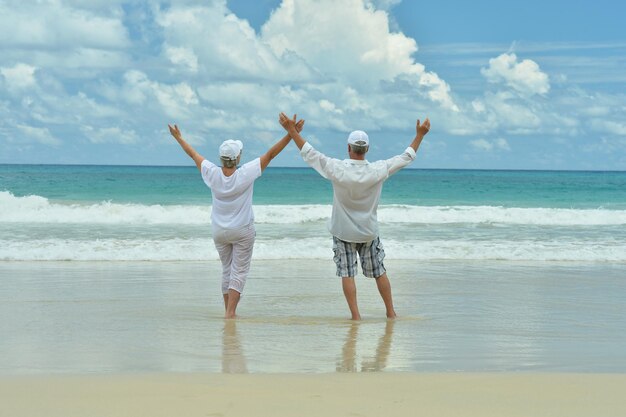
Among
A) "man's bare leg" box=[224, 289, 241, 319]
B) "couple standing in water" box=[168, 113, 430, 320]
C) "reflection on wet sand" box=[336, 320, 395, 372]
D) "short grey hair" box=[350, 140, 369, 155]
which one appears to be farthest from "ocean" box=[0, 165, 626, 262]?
"reflection on wet sand" box=[336, 320, 395, 372]

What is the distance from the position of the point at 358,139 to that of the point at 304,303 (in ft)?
8.10

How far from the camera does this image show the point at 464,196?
158ft

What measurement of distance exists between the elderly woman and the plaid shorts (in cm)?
83

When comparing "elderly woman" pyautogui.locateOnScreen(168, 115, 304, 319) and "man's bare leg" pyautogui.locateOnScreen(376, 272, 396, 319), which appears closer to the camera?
"elderly woman" pyautogui.locateOnScreen(168, 115, 304, 319)

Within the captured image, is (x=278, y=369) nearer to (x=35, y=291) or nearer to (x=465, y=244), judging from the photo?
(x=35, y=291)

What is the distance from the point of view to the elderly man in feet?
24.1

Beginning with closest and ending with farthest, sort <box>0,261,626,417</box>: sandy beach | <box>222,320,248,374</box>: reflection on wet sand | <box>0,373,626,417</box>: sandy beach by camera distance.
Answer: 1. <box>0,373,626,417</box>: sandy beach
2. <box>0,261,626,417</box>: sandy beach
3. <box>222,320,248,374</box>: reflection on wet sand

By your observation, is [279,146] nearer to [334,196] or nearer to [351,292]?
[334,196]

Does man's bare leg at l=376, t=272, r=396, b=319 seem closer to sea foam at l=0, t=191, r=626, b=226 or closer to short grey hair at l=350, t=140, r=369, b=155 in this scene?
short grey hair at l=350, t=140, r=369, b=155

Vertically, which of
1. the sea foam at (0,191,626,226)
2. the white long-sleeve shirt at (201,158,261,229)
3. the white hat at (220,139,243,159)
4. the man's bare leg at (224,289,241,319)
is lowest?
the man's bare leg at (224,289,241,319)

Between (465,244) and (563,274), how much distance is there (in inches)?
167

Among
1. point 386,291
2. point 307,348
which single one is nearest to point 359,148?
point 386,291

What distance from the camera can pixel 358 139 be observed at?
24.3ft

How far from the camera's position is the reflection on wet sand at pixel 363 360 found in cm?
574
